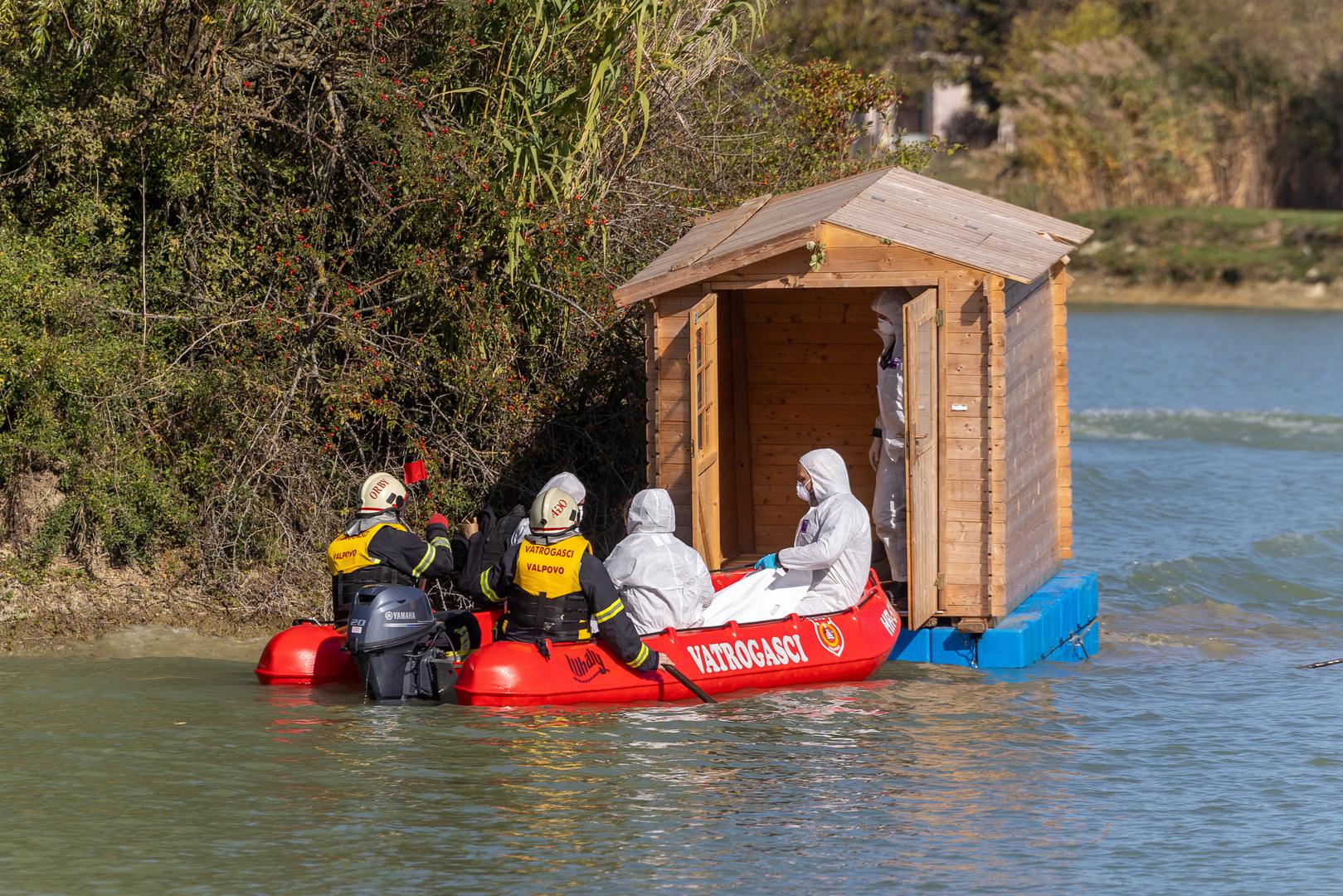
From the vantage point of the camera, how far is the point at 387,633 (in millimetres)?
10078

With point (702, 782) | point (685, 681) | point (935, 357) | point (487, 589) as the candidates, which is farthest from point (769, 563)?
point (702, 782)

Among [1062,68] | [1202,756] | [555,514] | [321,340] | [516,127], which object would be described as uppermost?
[1062,68]

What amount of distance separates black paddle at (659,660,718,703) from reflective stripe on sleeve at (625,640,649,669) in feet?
0.64

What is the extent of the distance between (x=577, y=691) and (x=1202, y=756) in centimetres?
353

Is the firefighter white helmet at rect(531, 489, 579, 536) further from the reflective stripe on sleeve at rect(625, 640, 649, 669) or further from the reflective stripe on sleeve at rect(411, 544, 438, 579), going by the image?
the reflective stripe on sleeve at rect(411, 544, 438, 579)

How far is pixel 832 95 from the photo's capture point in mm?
16922

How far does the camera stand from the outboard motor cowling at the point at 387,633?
395 inches

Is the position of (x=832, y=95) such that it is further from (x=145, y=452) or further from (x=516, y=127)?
(x=145, y=452)

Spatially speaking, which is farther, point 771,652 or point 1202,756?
point 771,652

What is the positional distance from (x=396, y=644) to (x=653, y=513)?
168cm

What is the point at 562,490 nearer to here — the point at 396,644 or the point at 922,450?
the point at 396,644

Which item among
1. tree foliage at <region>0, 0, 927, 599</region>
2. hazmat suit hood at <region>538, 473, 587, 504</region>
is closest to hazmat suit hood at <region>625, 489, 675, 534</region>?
hazmat suit hood at <region>538, 473, 587, 504</region>

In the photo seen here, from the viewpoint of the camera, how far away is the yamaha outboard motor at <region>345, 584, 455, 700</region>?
10.0 m

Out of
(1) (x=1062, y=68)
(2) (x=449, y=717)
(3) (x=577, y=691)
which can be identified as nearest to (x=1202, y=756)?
(3) (x=577, y=691)
